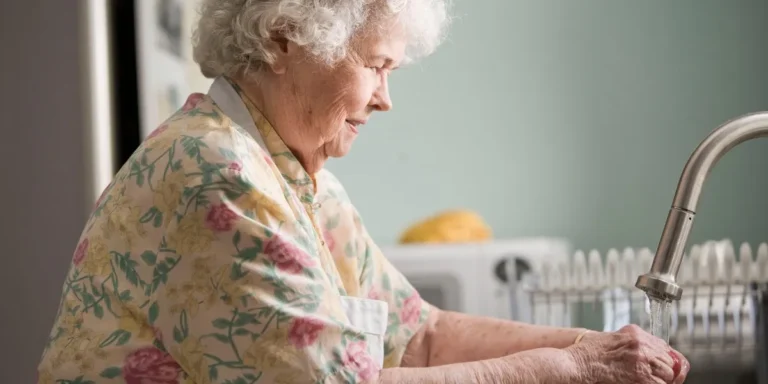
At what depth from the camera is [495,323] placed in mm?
1444

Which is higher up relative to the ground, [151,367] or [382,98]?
[382,98]

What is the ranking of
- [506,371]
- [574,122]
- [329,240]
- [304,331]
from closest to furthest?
1. [304,331]
2. [506,371]
3. [329,240]
4. [574,122]

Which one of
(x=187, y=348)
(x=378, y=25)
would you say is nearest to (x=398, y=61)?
(x=378, y=25)

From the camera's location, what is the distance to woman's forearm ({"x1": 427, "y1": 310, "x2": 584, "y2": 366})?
1353mm

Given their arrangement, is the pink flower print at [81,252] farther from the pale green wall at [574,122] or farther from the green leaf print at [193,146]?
the pale green wall at [574,122]

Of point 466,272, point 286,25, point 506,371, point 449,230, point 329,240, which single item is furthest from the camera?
point 449,230

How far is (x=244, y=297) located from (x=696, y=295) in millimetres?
882

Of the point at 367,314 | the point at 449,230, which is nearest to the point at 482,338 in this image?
the point at 367,314

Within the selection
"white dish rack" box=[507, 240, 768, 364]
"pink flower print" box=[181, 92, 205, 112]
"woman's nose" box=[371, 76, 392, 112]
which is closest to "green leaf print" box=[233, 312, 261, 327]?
"pink flower print" box=[181, 92, 205, 112]

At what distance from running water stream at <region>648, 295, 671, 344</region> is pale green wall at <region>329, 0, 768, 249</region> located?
5.49 feet

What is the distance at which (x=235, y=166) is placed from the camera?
1082 mm

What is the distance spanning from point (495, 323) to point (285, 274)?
0.49 metres

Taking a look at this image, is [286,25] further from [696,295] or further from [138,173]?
[696,295]

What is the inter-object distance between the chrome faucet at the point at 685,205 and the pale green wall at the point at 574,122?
179 cm
